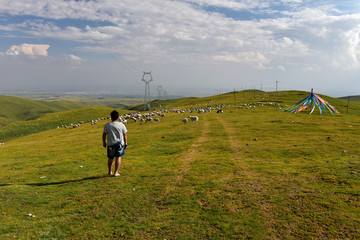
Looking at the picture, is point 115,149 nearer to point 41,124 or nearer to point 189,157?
point 189,157

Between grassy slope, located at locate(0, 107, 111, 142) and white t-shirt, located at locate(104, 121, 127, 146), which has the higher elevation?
white t-shirt, located at locate(104, 121, 127, 146)

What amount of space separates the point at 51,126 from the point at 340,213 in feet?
328

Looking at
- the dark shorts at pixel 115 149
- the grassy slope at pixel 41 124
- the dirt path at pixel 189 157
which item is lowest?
the grassy slope at pixel 41 124

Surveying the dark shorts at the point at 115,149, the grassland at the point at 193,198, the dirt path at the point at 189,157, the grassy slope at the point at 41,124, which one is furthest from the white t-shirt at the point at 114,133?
the grassy slope at the point at 41,124

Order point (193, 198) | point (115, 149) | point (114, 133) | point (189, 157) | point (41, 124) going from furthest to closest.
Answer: point (41, 124)
point (189, 157)
point (115, 149)
point (114, 133)
point (193, 198)

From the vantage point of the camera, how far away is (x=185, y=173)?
509 inches

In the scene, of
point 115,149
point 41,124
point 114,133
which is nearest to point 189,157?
point 115,149

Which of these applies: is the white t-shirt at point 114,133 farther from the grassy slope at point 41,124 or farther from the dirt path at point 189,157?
the grassy slope at point 41,124

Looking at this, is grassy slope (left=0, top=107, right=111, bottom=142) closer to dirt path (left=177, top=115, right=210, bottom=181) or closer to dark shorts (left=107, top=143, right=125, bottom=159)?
dirt path (left=177, top=115, right=210, bottom=181)

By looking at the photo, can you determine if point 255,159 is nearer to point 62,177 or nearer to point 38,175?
point 62,177

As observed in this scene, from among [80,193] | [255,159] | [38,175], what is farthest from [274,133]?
[38,175]

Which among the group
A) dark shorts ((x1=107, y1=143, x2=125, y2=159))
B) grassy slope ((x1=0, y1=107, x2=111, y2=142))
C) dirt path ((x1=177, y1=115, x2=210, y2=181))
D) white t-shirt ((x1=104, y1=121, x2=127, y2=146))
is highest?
white t-shirt ((x1=104, y1=121, x2=127, y2=146))

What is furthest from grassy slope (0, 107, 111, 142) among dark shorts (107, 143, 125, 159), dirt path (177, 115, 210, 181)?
dark shorts (107, 143, 125, 159)

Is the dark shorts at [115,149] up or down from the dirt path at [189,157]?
up
